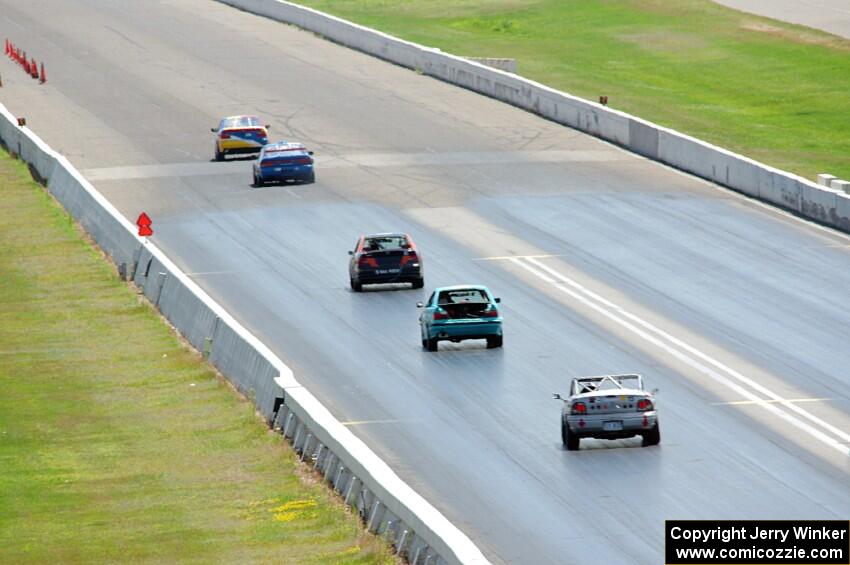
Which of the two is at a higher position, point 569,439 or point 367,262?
point 569,439

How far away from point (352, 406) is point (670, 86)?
48.9 metres

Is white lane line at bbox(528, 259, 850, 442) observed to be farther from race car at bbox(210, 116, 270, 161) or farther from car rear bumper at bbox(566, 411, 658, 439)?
race car at bbox(210, 116, 270, 161)

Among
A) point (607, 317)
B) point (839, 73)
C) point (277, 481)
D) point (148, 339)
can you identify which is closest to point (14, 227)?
point (148, 339)

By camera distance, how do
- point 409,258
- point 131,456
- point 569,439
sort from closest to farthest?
point 569,439, point 131,456, point 409,258

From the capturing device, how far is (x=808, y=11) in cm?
9588

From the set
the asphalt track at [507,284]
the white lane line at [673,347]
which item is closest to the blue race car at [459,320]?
the asphalt track at [507,284]

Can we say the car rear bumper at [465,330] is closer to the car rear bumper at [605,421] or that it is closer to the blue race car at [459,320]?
the blue race car at [459,320]

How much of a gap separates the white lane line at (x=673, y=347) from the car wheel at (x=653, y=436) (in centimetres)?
270

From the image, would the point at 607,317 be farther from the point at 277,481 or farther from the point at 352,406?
the point at 277,481

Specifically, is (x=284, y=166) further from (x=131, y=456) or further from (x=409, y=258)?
(x=131, y=456)

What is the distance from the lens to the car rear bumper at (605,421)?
29.1 metres

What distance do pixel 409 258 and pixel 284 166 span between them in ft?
49.0

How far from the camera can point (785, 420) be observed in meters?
31.6

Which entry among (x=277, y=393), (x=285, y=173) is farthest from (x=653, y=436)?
(x=285, y=173)
